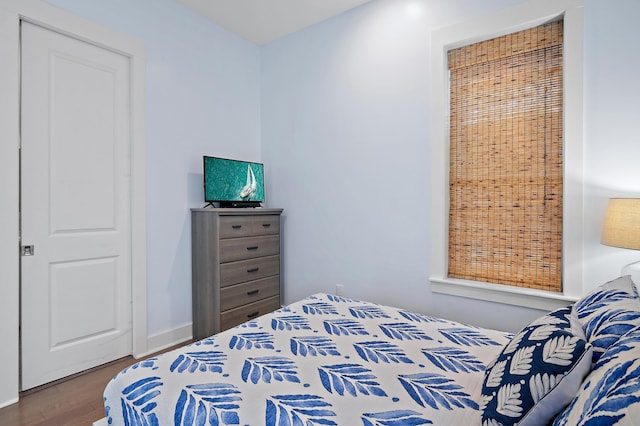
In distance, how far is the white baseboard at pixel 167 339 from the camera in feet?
9.13

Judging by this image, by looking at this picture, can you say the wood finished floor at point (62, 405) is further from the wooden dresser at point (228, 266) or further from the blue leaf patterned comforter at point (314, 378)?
the blue leaf patterned comforter at point (314, 378)

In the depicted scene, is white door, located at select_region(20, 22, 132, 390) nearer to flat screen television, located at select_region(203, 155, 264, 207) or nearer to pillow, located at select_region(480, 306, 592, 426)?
flat screen television, located at select_region(203, 155, 264, 207)

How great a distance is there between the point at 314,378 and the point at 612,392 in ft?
2.89

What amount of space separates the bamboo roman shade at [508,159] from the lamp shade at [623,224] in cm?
41

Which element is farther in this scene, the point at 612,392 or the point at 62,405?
the point at 62,405

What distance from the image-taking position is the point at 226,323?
2883 mm

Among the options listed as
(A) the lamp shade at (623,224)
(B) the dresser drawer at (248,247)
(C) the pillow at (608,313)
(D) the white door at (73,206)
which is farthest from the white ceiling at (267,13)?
(C) the pillow at (608,313)

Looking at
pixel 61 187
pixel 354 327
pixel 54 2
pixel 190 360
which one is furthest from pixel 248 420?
pixel 54 2

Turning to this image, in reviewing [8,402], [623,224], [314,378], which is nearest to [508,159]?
[623,224]

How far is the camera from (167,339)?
289 cm

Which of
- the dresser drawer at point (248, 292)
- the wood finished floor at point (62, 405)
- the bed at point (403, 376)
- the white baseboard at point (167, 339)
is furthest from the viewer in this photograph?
the dresser drawer at point (248, 292)

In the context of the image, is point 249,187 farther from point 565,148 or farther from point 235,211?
point 565,148

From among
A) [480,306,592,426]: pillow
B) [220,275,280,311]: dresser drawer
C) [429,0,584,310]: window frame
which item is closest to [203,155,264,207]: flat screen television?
[220,275,280,311]: dresser drawer

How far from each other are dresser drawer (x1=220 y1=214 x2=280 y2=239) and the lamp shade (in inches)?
98.3
